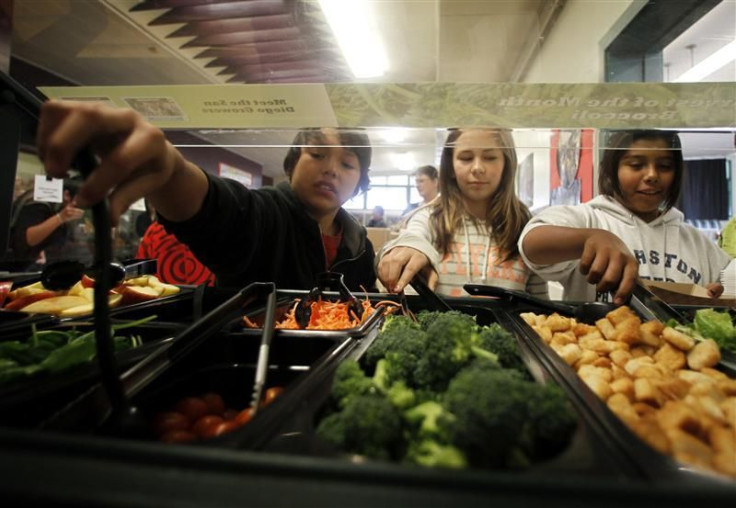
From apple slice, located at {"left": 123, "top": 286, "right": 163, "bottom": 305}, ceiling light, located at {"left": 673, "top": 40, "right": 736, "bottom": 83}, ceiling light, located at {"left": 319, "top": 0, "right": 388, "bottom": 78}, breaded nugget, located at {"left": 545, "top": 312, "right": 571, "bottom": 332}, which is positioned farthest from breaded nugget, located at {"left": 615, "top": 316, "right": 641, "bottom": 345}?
ceiling light, located at {"left": 673, "top": 40, "right": 736, "bottom": 83}

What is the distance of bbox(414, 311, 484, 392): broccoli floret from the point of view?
61cm

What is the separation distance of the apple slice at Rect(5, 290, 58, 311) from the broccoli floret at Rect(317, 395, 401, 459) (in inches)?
49.3

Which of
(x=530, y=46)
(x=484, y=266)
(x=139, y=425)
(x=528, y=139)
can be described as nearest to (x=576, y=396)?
(x=139, y=425)

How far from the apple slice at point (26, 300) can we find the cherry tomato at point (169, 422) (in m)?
0.85

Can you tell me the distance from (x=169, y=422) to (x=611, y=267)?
3.98 ft

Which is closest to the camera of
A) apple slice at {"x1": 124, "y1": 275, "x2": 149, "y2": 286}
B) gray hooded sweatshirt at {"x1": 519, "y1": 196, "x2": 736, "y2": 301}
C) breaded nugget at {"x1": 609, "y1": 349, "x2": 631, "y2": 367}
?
breaded nugget at {"x1": 609, "y1": 349, "x2": 631, "y2": 367}

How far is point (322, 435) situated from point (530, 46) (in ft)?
13.2

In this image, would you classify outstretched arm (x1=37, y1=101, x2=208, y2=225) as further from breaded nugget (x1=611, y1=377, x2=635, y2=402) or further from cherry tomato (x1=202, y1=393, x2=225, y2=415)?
breaded nugget (x1=611, y1=377, x2=635, y2=402)

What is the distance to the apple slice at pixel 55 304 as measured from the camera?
3.60 ft

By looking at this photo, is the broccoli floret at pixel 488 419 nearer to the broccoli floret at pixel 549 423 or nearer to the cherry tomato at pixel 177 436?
the broccoli floret at pixel 549 423

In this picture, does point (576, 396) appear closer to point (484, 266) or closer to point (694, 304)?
point (694, 304)

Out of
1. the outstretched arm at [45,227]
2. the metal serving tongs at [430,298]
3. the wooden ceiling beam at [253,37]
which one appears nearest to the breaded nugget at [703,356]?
the metal serving tongs at [430,298]

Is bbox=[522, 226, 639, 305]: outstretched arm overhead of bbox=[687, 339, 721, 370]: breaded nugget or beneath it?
overhead

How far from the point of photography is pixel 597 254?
3.64 ft
